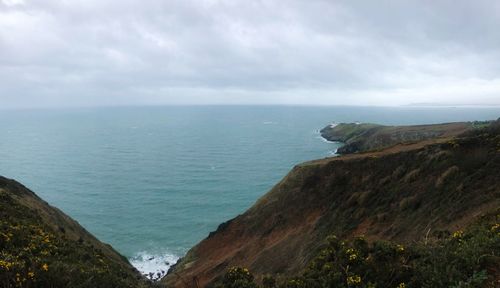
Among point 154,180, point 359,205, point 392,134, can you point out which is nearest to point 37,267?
point 359,205

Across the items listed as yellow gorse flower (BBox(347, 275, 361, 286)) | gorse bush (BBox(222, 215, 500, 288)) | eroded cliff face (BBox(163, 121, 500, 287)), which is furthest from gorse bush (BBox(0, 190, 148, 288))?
eroded cliff face (BBox(163, 121, 500, 287))

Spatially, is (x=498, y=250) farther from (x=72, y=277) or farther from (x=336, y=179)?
(x=336, y=179)

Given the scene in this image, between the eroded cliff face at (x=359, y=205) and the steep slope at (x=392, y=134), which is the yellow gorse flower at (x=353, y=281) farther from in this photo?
the steep slope at (x=392, y=134)

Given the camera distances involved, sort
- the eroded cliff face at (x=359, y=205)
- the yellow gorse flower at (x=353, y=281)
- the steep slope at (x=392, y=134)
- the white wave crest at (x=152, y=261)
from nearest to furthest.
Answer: the yellow gorse flower at (x=353, y=281)
the eroded cliff face at (x=359, y=205)
the white wave crest at (x=152, y=261)
the steep slope at (x=392, y=134)

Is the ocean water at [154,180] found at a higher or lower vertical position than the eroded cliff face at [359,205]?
lower

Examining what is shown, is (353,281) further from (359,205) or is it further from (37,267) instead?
(359,205)

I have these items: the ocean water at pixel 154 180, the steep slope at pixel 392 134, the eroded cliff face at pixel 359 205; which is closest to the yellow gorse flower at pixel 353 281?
the eroded cliff face at pixel 359 205

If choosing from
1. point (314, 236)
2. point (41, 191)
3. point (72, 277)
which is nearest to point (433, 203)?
point (314, 236)
